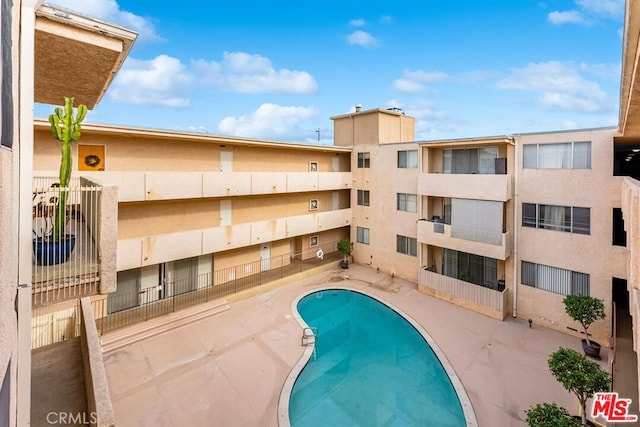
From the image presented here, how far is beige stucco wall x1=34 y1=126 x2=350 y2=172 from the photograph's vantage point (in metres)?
12.8

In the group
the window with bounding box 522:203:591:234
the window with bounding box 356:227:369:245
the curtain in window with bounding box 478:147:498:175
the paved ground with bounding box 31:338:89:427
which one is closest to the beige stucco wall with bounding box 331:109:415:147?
the window with bounding box 356:227:369:245

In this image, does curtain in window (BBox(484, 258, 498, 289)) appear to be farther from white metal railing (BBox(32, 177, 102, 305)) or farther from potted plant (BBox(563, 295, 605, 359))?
white metal railing (BBox(32, 177, 102, 305))

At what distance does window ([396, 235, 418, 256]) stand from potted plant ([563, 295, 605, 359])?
8.94 m

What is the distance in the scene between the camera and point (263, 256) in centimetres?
2141

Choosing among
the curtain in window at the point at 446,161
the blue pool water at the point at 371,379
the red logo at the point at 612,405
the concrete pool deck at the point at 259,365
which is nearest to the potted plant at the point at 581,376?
the red logo at the point at 612,405

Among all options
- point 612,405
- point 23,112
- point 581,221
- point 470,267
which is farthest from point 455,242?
point 23,112

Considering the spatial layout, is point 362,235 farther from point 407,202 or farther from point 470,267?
point 470,267

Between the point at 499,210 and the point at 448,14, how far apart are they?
13684mm

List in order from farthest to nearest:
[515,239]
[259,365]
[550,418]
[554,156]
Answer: [515,239] < [554,156] < [259,365] < [550,418]

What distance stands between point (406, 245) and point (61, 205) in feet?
62.8

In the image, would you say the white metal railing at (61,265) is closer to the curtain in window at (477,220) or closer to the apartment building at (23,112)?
the apartment building at (23,112)

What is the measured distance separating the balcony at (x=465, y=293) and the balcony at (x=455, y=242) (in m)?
1.80

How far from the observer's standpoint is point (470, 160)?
1839 centimetres

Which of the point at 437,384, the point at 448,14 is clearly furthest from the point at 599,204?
the point at 448,14
